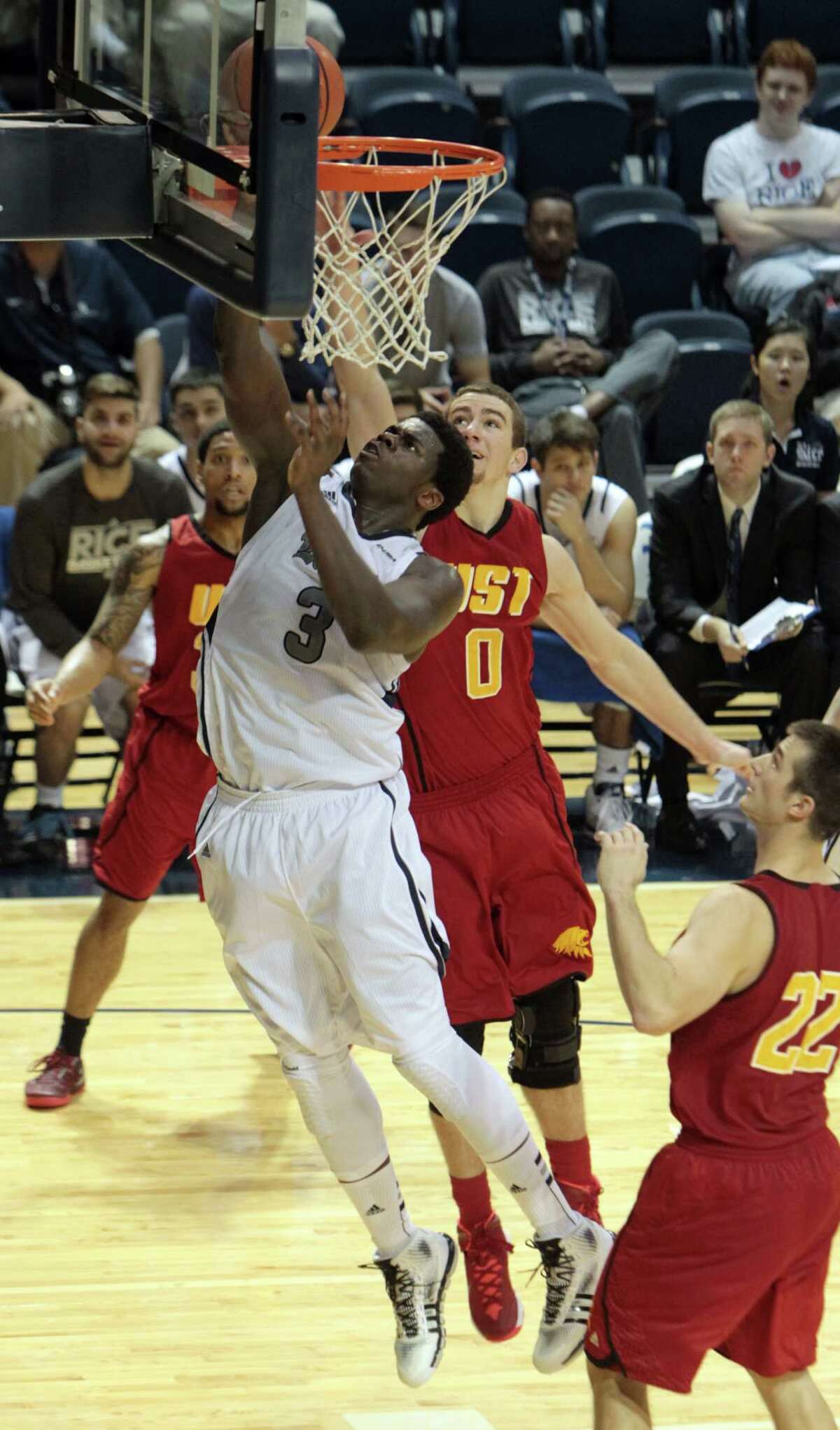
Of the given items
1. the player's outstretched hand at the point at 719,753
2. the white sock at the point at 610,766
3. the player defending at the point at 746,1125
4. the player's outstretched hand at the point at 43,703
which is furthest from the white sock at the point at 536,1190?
the white sock at the point at 610,766

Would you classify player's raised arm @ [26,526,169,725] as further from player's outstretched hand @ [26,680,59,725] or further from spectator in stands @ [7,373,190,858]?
spectator in stands @ [7,373,190,858]

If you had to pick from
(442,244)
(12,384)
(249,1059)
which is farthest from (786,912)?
(12,384)

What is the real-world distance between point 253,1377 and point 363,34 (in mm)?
9085

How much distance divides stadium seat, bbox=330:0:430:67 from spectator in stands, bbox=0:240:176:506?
2.94m

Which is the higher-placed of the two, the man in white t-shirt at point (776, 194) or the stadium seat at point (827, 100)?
the stadium seat at point (827, 100)

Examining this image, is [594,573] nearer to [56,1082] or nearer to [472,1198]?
[56,1082]

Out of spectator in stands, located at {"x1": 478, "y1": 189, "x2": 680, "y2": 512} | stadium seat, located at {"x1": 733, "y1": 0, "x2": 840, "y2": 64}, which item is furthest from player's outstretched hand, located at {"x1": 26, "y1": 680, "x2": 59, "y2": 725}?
stadium seat, located at {"x1": 733, "y1": 0, "x2": 840, "y2": 64}

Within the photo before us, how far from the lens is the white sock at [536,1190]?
3836 millimetres

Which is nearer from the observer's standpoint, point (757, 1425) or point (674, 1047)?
point (674, 1047)

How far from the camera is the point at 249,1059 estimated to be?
602 cm

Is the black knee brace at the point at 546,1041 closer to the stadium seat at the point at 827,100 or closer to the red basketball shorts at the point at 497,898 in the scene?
the red basketball shorts at the point at 497,898

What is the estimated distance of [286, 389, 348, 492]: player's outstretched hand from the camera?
3293 millimetres

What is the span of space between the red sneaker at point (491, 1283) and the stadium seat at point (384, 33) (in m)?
8.57

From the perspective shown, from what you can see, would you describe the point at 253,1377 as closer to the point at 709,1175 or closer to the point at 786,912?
the point at 709,1175
